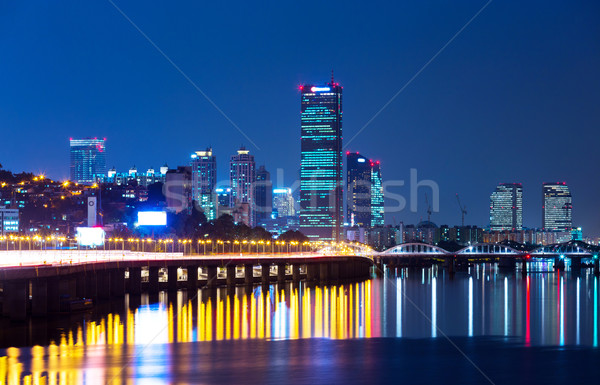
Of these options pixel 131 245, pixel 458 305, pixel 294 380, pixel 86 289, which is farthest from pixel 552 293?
pixel 294 380

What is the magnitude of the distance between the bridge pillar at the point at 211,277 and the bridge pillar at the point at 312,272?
2154 centimetres

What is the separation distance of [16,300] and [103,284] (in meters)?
25.6

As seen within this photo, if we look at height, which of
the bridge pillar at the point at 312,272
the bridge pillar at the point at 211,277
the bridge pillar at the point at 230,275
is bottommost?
the bridge pillar at the point at 312,272

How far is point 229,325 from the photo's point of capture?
69562 mm

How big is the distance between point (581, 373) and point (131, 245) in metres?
81.5

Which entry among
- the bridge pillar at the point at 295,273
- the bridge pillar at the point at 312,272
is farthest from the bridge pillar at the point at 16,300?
the bridge pillar at the point at 312,272

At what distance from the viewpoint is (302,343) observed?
196 ft

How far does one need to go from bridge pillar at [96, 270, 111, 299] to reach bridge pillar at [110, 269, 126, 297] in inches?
91.5

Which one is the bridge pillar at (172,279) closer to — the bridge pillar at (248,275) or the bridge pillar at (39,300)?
the bridge pillar at (248,275)

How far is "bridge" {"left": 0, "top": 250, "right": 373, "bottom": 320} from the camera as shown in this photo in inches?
2643

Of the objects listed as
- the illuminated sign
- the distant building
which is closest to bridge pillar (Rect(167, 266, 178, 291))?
the illuminated sign

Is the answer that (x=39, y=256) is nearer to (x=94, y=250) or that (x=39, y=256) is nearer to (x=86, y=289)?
(x=86, y=289)

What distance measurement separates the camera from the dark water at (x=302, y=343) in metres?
46.6

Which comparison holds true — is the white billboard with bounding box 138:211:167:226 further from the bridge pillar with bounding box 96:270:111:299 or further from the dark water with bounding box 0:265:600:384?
the bridge pillar with bounding box 96:270:111:299
